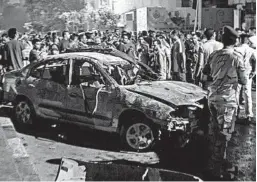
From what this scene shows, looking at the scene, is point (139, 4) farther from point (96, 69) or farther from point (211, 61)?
point (211, 61)

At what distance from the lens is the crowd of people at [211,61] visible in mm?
5207

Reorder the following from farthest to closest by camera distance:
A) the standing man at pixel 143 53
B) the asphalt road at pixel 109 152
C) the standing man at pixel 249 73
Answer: the standing man at pixel 143 53 → the standing man at pixel 249 73 → the asphalt road at pixel 109 152

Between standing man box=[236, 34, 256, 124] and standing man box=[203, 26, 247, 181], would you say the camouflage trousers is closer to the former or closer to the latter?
standing man box=[203, 26, 247, 181]

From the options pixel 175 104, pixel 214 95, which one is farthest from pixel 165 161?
pixel 214 95

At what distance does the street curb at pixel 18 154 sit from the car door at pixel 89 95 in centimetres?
102

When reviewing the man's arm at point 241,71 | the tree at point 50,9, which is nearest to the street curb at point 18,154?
the man's arm at point 241,71

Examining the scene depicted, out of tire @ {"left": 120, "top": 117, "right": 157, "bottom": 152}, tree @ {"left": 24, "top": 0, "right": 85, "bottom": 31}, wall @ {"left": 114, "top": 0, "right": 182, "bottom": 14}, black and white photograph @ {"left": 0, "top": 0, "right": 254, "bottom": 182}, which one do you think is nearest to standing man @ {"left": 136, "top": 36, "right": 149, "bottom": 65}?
wall @ {"left": 114, "top": 0, "right": 182, "bottom": 14}

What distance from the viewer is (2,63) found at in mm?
10680

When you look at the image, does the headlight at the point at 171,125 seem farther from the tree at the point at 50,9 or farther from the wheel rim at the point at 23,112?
the tree at the point at 50,9

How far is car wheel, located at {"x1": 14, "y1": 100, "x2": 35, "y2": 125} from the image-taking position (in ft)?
25.9

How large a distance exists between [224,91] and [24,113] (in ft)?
13.9

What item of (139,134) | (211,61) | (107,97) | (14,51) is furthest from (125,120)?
(14,51)

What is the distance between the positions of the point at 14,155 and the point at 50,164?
68 cm

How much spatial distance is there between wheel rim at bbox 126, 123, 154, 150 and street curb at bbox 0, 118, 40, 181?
1.54 m
